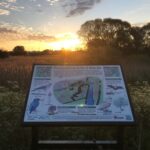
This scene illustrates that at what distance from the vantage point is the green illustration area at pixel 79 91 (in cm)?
702

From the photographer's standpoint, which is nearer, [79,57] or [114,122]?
[114,122]

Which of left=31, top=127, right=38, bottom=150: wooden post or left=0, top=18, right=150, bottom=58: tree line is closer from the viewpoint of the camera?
left=31, top=127, right=38, bottom=150: wooden post

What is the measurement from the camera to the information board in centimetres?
669

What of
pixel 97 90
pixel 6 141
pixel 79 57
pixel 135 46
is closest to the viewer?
pixel 97 90

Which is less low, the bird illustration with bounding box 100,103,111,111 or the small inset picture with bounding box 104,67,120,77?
the small inset picture with bounding box 104,67,120,77

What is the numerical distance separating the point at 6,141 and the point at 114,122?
2576 millimetres

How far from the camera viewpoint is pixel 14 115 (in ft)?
30.0

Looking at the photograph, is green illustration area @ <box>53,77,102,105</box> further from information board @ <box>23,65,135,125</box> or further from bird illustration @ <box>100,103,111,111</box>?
bird illustration @ <box>100,103,111,111</box>

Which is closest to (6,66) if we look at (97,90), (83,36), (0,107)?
(0,107)

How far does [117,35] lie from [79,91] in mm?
38592

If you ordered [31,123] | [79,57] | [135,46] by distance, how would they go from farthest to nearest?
[135,46]
[79,57]
[31,123]

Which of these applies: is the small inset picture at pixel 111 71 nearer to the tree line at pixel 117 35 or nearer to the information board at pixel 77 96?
the information board at pixel 77 96

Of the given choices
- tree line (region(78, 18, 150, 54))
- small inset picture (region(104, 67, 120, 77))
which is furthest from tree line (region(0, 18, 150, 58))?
small inset picture (region(104, 67, 120, 77))

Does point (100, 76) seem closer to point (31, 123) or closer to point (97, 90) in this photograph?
point (97, 90)
